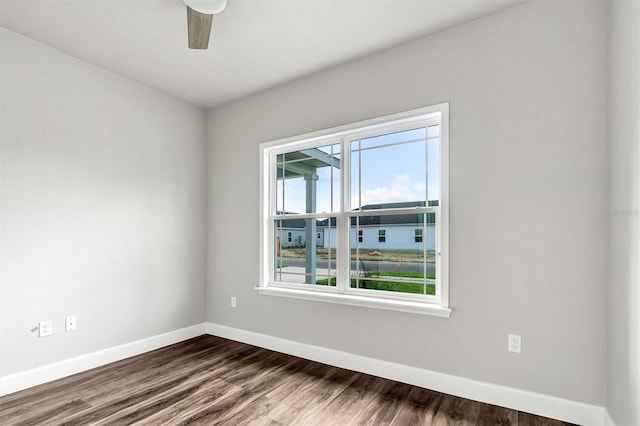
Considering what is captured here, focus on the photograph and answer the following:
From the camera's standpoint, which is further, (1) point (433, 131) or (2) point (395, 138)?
(2) point (395, 138)

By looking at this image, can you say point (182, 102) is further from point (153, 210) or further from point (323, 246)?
point (323, 246)

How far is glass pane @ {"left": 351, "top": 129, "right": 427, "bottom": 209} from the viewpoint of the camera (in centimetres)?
287

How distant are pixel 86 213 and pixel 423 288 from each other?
9.94 ft

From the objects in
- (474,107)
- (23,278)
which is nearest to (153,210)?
(23,278)

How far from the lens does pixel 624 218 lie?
5.88ft

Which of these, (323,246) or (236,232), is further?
(236,232)

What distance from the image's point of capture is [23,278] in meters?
2.68

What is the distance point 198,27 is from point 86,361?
2949 millimetres

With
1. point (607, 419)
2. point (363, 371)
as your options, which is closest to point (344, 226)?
point (363, 371)

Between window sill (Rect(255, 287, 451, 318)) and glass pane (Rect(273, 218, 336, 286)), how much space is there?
0.16 m

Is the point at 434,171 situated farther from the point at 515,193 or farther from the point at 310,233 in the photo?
the point at 310,233

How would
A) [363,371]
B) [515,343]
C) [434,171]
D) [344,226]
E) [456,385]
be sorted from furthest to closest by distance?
1. [344,226]
2. [363,371]
3. [434,171]
4. [456,385]
5. [515,343]

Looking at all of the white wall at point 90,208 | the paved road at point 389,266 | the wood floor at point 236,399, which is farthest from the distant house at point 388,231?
the white wall at point 90,208

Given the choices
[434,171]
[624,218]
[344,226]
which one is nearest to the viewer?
[624,218]
